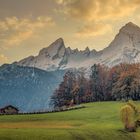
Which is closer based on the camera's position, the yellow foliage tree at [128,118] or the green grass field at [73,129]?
the green grass field at [73,129]

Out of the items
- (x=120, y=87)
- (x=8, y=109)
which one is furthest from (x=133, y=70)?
(x=8, y=109)

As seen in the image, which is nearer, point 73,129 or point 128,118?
point 73,129

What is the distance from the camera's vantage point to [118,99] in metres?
184

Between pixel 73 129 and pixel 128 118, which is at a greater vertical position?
pixel 128 118

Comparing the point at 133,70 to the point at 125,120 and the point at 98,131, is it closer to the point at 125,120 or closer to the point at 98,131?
the point at 125,120

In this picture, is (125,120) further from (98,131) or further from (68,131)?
(68,131)

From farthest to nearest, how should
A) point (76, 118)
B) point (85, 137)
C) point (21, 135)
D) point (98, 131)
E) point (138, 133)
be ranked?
point (76, 118)
point (138, 133)
point (98, 131)
point (85, 137)
point (21, 135)

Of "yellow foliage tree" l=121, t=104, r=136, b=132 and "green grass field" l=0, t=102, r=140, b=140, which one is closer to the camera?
"green grass field" l=0, t=102, r=140, b=140

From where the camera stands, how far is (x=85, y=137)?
8725 cm

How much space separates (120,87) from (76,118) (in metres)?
57.9

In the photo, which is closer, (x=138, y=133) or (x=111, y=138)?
(x=111, y=138)

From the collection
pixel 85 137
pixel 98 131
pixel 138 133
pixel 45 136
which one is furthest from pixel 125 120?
pixel 45 136

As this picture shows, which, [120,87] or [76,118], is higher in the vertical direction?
[120,87]

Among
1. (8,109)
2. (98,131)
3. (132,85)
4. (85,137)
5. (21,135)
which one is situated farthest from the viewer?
(132,85)
